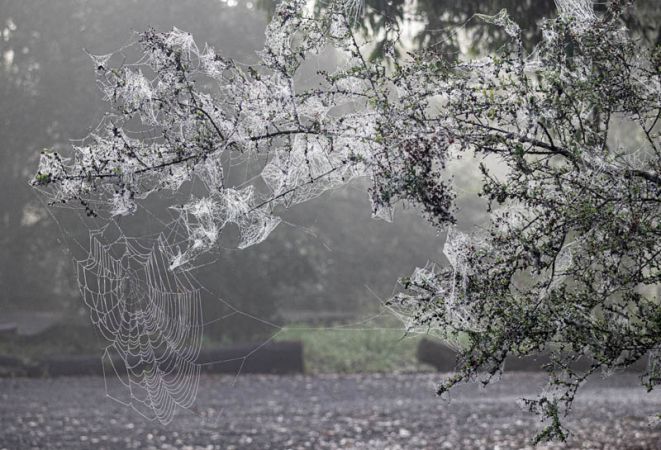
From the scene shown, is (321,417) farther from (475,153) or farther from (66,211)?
(66,211)

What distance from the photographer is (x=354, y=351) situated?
18.5 metres

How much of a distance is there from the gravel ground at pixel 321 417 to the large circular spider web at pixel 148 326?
39 centimetres

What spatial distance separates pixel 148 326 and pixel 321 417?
2800 millimetres

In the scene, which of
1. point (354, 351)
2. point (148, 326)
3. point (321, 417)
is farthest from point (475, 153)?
point (354, 351)

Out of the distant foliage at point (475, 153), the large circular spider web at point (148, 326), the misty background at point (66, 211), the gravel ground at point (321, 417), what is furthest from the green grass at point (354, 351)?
the distant foliage at point (475, 153)

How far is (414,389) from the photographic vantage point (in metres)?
13.8

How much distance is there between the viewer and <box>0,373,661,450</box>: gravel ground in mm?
9312

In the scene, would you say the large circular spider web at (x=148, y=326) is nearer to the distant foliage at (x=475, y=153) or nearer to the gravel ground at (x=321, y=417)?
the gravel ground at (x=321, y=417)

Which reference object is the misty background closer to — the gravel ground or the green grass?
the green grass

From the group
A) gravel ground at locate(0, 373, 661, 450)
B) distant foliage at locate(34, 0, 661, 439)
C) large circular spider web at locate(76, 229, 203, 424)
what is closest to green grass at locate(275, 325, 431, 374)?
gravel ground at locate(0, 373, 661, 450)

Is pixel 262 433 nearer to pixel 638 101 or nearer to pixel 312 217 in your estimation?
pixel 638 101

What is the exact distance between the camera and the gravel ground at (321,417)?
367 inches

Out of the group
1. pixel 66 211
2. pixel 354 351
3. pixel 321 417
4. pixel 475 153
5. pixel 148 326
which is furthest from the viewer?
pixel 354 351

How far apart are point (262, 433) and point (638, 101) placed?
705 centimetres
